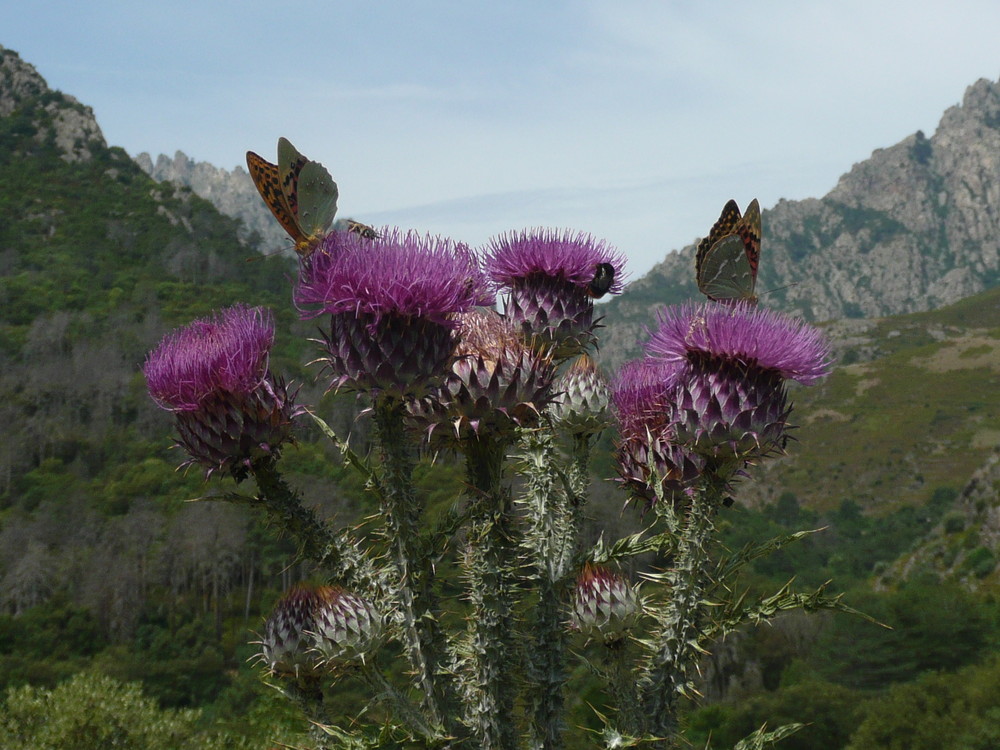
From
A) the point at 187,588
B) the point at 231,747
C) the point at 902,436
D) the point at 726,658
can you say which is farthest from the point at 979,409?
the point at 231,747

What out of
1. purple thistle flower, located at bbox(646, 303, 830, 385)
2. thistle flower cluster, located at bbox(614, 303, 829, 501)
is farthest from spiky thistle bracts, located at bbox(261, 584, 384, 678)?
purple thistle flower, located at bbox(646, 303, 830, 385)

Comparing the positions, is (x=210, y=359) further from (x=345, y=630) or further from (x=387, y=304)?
(x=345, y=630)

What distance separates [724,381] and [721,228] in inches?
49.6

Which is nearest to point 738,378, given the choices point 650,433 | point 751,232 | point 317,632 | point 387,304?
point 650,433

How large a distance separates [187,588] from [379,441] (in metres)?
81.4

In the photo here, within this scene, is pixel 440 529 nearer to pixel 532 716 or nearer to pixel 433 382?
pixel 433 382

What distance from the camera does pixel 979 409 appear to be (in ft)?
477

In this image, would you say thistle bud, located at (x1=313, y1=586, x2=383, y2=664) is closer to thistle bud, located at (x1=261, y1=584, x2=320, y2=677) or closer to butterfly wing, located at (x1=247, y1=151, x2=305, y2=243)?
thistle bud, located at (x1=261, y1=584, x2=320, y2=677)

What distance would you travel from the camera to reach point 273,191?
3.96 metres

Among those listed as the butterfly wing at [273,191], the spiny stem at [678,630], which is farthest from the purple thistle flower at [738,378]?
the butterfly wing at [273,191]

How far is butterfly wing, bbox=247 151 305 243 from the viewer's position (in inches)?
150

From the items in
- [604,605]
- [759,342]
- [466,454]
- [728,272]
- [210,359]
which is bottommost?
[604,605]

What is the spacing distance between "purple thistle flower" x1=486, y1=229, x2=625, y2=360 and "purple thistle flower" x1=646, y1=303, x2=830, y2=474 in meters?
0.82

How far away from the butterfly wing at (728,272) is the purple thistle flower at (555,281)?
0.63 metres
